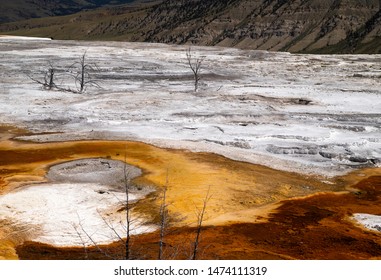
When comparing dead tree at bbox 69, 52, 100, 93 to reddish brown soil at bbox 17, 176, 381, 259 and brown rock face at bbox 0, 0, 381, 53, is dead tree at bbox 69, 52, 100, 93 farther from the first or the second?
brown rock face at bbox 0, 0, 381, 53

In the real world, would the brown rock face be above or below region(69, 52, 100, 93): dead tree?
above

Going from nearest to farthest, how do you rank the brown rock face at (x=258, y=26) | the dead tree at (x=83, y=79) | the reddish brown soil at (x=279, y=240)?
the reddish brown soil at (x=279, y=240)
the dead tree at (x=83, y=79)
the brown rock face at (x=258, y=26)

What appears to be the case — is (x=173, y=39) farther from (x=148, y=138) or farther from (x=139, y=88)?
(x=148, y=138)

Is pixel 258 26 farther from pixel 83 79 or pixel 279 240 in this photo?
pixel 279 240

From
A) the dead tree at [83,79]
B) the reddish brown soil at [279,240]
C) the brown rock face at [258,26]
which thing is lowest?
the reddish brown soil at [279,240]

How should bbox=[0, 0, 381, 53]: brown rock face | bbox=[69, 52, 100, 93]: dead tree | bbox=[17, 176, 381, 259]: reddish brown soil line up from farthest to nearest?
bbox=[0, 0, 381, 53]: brown rock face → bbox=[69, 52, 100, 93]: dead tree → bbox=[17, 176, 381, 259]: reddish brown soil

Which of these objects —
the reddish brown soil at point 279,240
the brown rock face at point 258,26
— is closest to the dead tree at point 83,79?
the reddish brown soil at point 279,240

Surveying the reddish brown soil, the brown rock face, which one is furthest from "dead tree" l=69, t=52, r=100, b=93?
the brown rock face

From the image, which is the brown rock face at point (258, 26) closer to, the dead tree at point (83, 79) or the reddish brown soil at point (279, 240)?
the dead tree at point (83, 79)
